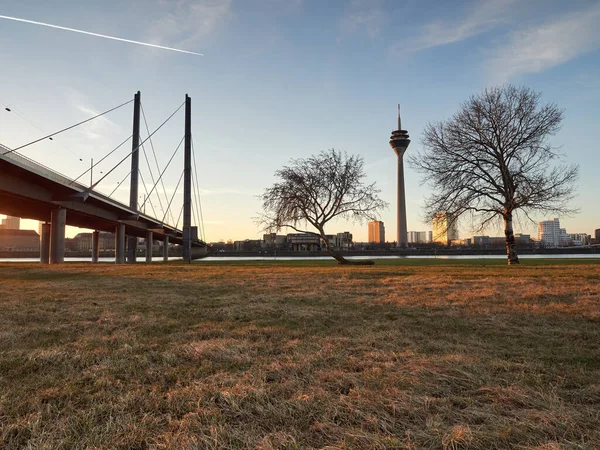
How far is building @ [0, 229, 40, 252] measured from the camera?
174250 mm

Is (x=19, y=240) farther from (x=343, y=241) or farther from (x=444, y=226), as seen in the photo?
(x=444, y=226)

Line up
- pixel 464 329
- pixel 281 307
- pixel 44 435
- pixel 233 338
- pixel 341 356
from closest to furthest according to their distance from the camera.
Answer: pixel 44 435 → pixel 341 356 → pixel 233 338 → pixel 464 329 → pixel 281 307

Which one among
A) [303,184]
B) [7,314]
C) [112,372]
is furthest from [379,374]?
[303,184]

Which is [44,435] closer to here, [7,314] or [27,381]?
[27,381]

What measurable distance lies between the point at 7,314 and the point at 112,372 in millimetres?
5271

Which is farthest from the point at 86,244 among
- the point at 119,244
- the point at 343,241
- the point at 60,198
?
the point at 60,198

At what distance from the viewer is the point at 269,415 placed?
284 cm

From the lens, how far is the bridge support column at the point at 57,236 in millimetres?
35938

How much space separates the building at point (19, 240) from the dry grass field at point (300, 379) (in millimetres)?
211575

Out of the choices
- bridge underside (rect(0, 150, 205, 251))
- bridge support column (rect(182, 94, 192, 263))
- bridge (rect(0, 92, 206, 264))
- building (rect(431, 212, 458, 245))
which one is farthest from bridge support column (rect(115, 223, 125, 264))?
building (rect(431, 212, 458, 245))

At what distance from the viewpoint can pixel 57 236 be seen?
36.0m

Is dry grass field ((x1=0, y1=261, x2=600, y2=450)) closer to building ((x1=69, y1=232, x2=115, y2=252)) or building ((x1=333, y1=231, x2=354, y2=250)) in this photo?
building ((x1=333, y1=231, x2=354, y2=250))

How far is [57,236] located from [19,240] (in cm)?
18781

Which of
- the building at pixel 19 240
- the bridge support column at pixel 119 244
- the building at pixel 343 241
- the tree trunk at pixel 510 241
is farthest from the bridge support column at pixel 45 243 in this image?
the building at pixel 19 240
